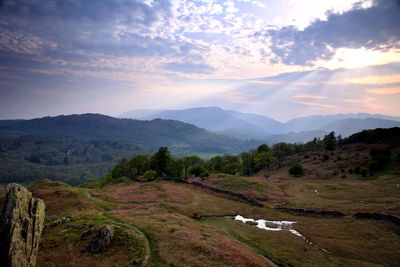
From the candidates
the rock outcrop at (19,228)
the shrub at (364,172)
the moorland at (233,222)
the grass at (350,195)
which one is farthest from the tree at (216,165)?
the rock outcrop at (19,228)

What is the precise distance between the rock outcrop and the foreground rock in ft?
22.1

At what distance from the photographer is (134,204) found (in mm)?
50125

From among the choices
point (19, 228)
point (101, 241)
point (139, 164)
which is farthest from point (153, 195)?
point (139, 164)

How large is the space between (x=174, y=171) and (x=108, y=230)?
3067 inches

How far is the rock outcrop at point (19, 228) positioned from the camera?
15594 mm

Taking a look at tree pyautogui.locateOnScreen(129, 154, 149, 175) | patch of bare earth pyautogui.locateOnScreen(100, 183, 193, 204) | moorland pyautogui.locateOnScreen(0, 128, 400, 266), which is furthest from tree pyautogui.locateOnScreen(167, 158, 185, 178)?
patch of bare earth pyautogui.locateOnScreen(100, 183, 193, 204)

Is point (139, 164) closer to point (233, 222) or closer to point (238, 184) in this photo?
point (238, 184)

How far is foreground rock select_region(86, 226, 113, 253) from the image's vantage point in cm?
2442

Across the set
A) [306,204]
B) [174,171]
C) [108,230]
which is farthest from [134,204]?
[174,171]

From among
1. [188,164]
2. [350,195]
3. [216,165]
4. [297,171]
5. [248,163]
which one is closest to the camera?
[350,195]

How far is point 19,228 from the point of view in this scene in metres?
17.2

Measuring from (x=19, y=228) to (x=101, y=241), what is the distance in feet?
33.9

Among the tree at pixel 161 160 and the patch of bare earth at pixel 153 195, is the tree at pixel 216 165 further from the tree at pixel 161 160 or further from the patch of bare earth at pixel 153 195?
the patch of bare earth at pixel 153 195

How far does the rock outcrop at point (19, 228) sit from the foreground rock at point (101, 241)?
672cm
